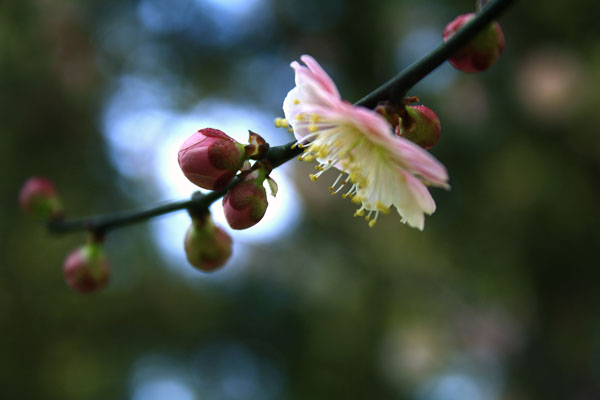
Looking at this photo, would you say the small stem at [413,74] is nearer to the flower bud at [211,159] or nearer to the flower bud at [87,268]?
the flower bud at [211,159]

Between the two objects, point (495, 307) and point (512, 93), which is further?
point (495, 307)

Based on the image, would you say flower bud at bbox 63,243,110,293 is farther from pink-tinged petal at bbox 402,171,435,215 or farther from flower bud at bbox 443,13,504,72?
flower bud at bbox 443,13,504,72

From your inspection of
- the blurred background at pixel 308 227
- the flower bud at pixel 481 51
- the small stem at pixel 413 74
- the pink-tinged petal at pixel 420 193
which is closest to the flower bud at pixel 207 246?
the small stem at pixel 413 74

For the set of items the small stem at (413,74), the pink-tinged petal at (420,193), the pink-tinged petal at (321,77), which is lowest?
the pink-tinged petal at (420,193)

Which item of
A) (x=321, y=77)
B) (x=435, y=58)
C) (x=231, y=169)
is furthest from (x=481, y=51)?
(x=231, y=169)

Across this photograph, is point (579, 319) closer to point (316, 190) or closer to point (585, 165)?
point (585, 165)

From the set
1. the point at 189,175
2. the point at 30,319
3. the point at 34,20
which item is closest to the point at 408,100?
the point at 189,175

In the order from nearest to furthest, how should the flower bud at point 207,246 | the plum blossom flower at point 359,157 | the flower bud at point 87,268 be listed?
the plum blossom flower at point 359,157 < the flower bud at point 207,246 < the flower bud at point 87,268
